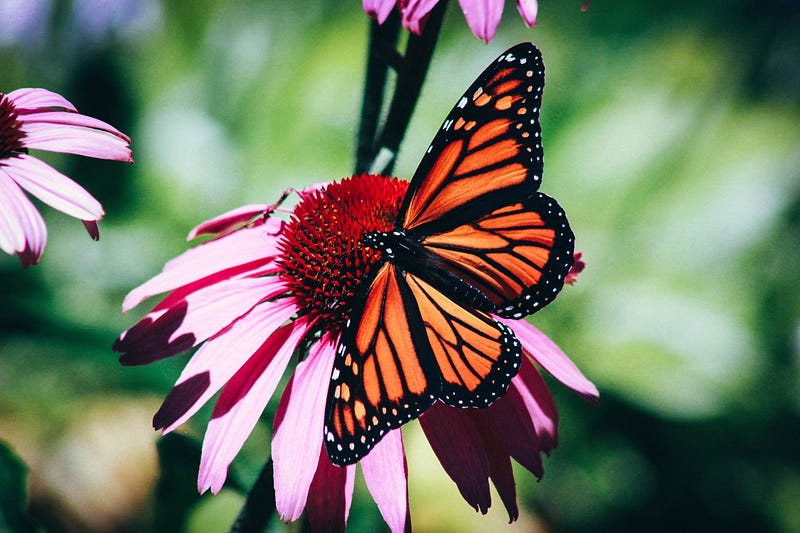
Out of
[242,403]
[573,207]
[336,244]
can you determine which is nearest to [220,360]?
[242,403]

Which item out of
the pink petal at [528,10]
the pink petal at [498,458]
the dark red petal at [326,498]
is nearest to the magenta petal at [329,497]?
the dark red petal at [326,498]

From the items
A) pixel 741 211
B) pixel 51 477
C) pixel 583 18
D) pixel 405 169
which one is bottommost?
pixel 741 211

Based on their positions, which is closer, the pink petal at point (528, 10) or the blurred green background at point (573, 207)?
the pink petal at point (528, 10)

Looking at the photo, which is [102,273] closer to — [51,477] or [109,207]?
[109,207]

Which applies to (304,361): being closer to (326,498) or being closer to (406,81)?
(326,498)

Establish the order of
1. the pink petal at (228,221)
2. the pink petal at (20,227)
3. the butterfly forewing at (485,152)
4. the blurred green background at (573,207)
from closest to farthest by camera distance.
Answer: the pink petal at (20,227), the butterfly forewing at (485,152), the pink petal at (228,221), the blurred green background at (573,207)

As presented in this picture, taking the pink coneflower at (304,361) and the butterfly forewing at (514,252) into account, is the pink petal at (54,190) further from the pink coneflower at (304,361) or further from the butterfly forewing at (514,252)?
the butterfly forewing at (514,252)

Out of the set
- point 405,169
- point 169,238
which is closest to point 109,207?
point 169,238
